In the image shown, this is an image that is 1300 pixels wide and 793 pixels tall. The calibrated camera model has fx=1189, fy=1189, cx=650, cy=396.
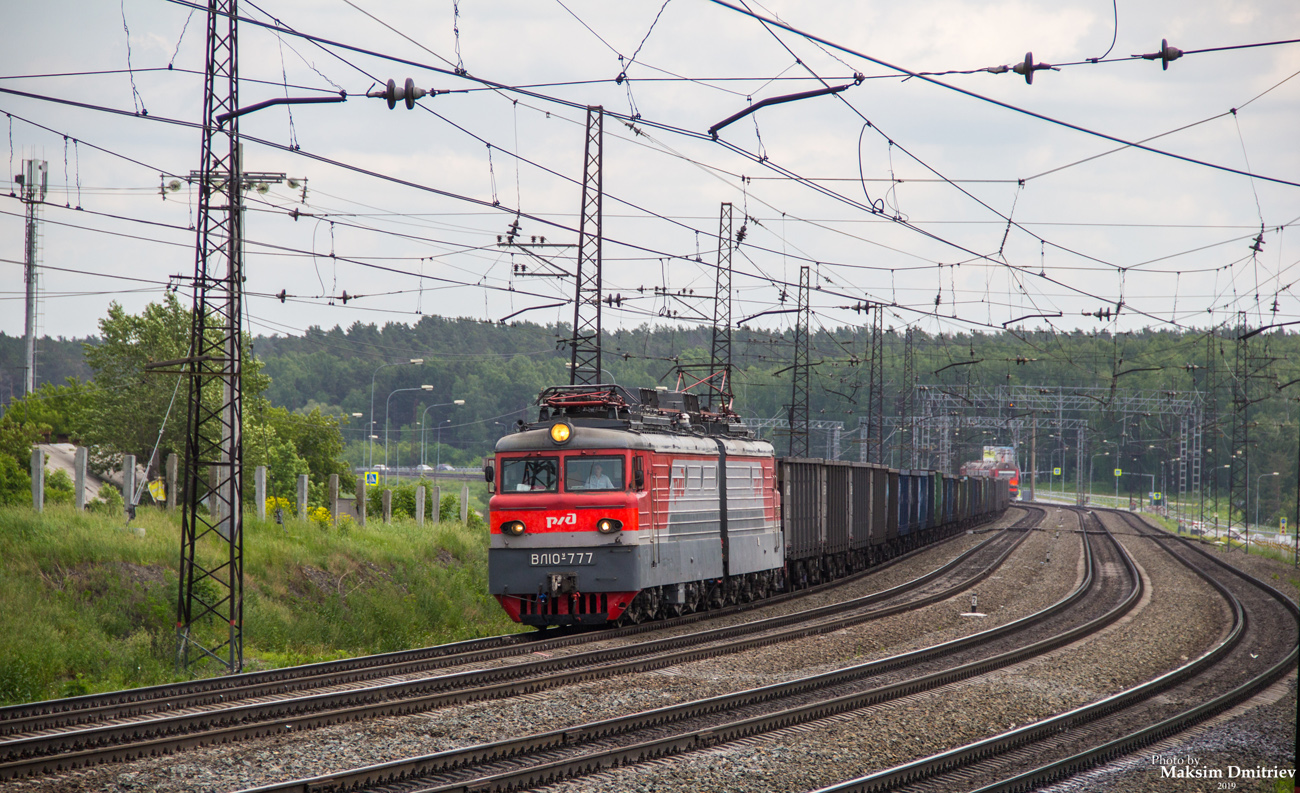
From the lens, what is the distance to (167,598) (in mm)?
20031

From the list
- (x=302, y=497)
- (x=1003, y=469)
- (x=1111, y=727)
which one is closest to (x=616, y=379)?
(x=1003, y=469)

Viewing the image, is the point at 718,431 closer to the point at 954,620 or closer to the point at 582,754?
the point at 954,620

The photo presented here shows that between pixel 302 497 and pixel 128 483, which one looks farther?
pixel 302 497

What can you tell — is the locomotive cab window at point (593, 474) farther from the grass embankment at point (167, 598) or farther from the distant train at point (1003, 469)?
the distant train at point (1003, 469)

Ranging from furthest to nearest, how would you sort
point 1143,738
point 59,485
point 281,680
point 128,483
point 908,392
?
point 908,392
point 59,485
point 128,483
point 281,680
point 1143,738

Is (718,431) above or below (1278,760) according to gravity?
above

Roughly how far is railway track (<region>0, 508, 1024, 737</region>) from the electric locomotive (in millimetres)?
584

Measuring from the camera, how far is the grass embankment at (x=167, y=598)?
1662cm

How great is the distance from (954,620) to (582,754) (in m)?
14.2

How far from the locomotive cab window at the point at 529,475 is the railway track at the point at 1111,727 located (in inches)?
360

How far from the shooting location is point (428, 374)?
110 meters

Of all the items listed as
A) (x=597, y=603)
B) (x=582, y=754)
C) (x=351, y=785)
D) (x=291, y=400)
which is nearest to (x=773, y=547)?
(x=597, y=603)

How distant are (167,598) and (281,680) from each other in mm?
5927

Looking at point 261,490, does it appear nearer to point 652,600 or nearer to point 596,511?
point 652,600
